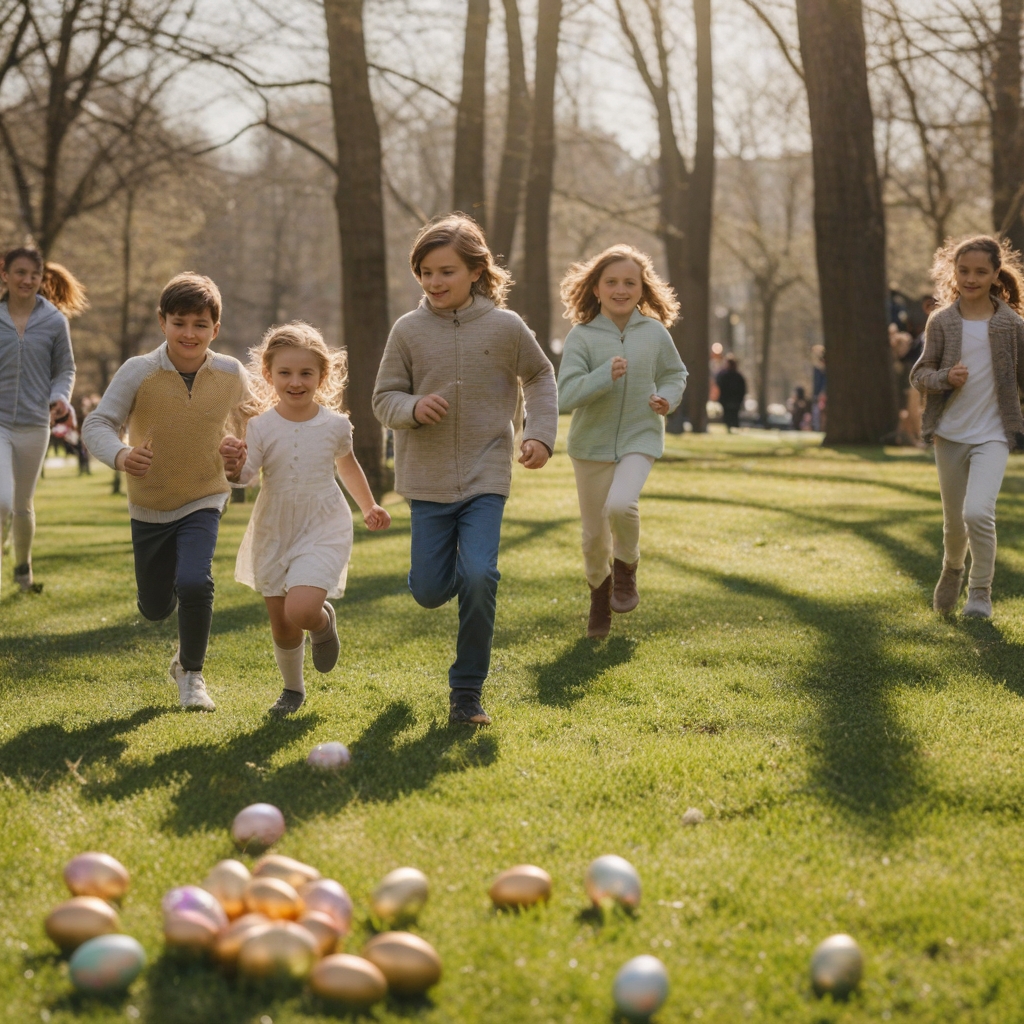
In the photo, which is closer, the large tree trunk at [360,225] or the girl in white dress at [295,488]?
the girl in white dress at [295,488]

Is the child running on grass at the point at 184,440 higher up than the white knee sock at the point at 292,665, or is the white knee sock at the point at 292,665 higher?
the child running on grass at the point at 184,440

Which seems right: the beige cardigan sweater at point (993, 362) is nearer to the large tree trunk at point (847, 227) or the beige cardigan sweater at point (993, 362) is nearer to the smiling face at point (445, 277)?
the smiling face at point (445, 277)

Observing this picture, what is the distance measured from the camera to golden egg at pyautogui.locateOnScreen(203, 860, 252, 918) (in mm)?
3127

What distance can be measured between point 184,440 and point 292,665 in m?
1.09

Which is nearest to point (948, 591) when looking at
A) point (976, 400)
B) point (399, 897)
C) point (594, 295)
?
point (976, 400)

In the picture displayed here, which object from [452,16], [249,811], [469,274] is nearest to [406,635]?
[469,274]

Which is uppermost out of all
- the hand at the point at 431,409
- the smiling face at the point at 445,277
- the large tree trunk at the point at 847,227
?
the large tree trunk at the point at 847,227

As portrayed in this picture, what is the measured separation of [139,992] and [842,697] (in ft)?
11.2

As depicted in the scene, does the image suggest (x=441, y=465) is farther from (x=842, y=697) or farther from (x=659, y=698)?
(x=842, y=697)

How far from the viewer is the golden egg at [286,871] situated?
3.23m

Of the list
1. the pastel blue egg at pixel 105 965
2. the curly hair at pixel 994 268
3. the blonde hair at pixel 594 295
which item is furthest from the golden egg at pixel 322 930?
the curly hair at pixel 994 268

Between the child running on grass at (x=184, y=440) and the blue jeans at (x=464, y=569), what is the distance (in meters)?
0.92

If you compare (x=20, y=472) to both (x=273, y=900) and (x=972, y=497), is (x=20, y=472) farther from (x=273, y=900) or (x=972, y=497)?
(x=972, y=497)

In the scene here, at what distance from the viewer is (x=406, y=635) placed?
689 cm
